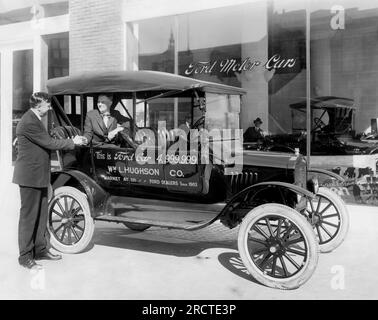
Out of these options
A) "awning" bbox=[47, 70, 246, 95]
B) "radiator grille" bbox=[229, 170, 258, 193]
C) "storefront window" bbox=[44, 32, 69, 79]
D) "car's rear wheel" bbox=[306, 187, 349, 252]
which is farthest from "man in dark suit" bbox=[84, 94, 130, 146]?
"storefront window" bbox=[44, 32, 69, 79]

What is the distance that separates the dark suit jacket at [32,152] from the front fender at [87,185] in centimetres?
62

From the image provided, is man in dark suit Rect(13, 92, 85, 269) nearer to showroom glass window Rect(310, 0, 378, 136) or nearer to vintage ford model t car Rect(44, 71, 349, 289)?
vintage ford model t car Rect(44, 71, 349, 289)

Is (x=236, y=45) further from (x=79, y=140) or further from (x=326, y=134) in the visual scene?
(x=79, y=140)

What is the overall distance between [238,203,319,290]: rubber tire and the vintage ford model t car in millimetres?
13

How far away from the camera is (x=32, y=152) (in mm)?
5168

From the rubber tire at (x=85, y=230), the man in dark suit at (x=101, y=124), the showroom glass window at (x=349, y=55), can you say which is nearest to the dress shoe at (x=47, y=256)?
the rubber tire at (x=85, y=230)

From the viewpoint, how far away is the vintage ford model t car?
17.0 feet

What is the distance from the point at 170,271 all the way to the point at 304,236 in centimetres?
139

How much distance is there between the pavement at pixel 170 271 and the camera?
14.5 ft

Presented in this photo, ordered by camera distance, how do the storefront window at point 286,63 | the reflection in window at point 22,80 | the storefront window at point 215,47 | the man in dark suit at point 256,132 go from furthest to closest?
the reflection in window at point 22,80 → the storefront window at point 215,47 → the man in dark suit at point 256,132 → the storefront window at point 286,63

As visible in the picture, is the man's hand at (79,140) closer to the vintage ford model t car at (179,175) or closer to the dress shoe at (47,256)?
the vintage ford model t car at (179,175)

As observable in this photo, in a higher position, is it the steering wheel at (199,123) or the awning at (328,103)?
the awning at (328,103)

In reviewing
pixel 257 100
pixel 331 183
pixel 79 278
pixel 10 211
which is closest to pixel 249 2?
pixel 257 100

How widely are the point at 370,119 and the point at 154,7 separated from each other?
4586 mm
